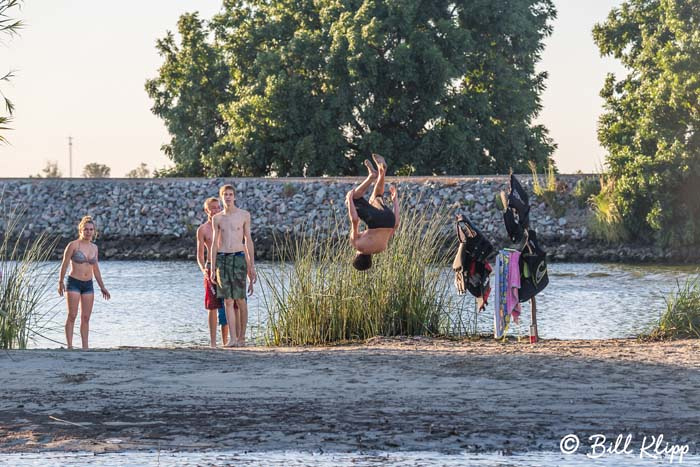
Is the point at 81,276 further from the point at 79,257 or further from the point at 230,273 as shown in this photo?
the point at 230,273

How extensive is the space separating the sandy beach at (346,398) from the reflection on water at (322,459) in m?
0.17

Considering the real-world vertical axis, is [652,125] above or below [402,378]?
above

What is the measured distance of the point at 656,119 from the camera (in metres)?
36.1

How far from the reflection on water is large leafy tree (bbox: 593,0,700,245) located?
1089 inches

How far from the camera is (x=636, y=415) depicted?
9.45 meters

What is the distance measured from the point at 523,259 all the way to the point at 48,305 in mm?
12187

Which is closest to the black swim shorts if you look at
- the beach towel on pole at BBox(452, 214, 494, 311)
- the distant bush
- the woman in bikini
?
the beach towel on pole at BBox(452, 214, 494, 311)

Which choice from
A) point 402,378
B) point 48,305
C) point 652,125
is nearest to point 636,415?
point 402,378

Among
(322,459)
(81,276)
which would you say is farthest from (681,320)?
(322,459)

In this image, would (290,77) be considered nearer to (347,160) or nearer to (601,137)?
(347,160)

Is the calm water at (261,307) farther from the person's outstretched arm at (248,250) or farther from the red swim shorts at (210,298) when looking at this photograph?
the person's outstretched arm at (248,250)

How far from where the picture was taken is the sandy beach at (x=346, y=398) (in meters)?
8.88

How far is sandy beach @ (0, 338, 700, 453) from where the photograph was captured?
8.88 m

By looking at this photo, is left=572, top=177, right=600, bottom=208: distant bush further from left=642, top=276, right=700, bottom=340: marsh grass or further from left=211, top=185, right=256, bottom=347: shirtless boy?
left=211, top=185, right=256, bottom=347: shirtless boy
